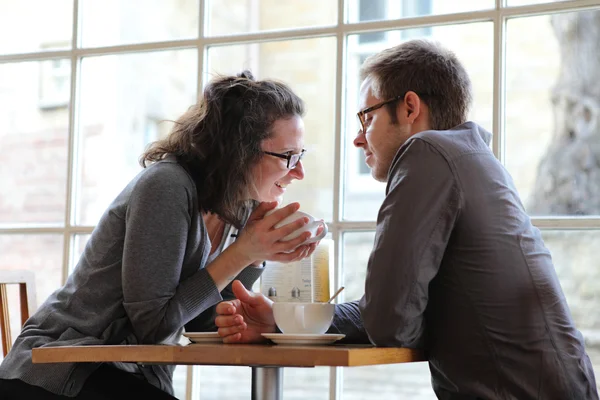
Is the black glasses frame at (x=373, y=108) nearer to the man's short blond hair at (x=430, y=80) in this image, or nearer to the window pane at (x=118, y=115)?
the man's short blond hair at (x=430, y=80)

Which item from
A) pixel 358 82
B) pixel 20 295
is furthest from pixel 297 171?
pixel 20 295

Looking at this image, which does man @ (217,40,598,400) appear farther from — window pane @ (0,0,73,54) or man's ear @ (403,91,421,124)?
window pane @ (0,0,73,54)

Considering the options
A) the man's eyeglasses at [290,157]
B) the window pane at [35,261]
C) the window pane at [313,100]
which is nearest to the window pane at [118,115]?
the window pane at [35,261]

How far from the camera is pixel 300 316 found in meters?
1.58

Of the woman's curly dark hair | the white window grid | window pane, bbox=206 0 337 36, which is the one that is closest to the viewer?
the woman's curly dark hair

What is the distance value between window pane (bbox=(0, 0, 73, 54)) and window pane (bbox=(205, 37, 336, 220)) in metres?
0.69

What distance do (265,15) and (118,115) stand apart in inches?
23.0

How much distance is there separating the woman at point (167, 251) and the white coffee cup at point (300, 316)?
22cm

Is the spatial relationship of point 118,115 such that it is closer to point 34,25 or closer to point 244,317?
point 34,25

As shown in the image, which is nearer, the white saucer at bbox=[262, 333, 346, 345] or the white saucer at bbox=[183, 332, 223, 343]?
→ the white saucer at bbox=[262, 333, 346, 345]

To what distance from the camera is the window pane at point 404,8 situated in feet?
7.64

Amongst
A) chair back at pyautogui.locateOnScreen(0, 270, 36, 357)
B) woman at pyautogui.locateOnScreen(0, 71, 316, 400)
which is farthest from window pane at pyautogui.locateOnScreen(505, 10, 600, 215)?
chair back at pyautogui.locateOnScreen(0, 270, 36, 357)

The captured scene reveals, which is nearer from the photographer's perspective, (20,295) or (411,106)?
(411,106)

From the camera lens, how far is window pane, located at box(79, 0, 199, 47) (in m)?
2.68
